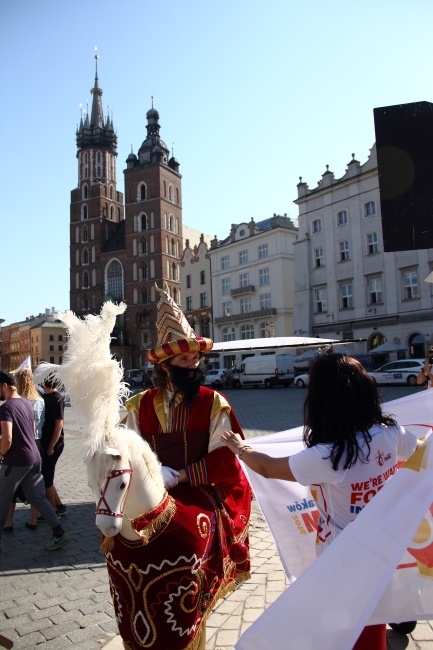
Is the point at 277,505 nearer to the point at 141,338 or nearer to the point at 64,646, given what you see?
the point at 64,646

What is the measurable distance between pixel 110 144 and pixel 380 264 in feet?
214

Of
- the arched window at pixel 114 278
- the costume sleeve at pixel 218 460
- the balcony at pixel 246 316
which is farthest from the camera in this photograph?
the arched window at pixel 114 278

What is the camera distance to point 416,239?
2.91m

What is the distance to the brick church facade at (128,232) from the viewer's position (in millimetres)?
72938

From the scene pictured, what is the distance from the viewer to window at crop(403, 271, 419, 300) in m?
32.9

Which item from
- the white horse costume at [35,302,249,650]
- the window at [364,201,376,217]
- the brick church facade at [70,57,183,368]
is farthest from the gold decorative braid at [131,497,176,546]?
the brick church facade at [70,57,183,368]

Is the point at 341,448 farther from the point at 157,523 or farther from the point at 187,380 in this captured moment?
the point at 187,380

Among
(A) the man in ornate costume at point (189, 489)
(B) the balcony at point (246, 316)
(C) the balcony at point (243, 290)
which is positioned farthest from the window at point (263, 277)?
(A) the man in ornate costume at point (189, 489)

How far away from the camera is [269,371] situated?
1267 inches

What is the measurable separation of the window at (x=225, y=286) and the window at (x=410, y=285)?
71.1 ft

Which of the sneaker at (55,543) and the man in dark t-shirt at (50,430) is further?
the man in dark t-shirt at (50,430)

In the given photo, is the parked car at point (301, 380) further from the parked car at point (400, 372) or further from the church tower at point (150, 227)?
the church tower at point (150, 227)

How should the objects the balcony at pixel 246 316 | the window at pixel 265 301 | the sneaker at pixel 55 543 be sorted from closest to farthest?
the sneaker at pixel 55 543, the balcony at pixel 246 316, the window at pixel 265 301

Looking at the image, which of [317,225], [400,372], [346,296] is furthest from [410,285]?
[400,372]
